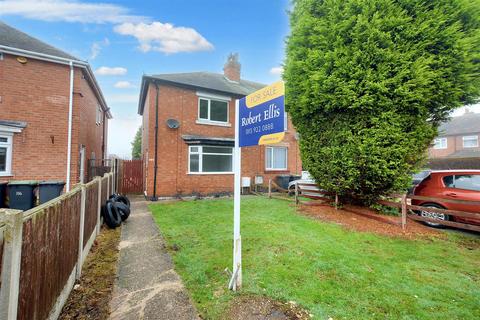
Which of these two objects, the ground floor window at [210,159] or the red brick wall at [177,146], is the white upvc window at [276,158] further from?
the red brick wall at [177,146]

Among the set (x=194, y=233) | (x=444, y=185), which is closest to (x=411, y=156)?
(x=444, y=185)

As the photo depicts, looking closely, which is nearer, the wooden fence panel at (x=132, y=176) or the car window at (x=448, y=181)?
the car window at (x=448, y=181)

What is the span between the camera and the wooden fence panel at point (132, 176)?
1370cm

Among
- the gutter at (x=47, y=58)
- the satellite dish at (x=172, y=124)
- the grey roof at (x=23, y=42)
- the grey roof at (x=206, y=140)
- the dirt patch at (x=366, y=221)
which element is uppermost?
the grey roof at (x=23, y=42)

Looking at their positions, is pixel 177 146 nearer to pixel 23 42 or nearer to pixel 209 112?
pixel 209 112

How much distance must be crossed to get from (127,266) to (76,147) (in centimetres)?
782

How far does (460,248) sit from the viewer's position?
4.96 m

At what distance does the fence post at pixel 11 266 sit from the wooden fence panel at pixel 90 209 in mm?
2920

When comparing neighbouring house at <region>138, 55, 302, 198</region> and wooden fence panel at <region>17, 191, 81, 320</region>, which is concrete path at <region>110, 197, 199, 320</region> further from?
neighbouring house at <region>138, 55, 302, 198</region>

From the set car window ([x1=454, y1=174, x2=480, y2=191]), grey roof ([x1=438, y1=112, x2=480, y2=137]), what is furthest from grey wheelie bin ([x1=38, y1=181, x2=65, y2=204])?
grey roof ([x1=438, y1=112, x2=480, y2=137])

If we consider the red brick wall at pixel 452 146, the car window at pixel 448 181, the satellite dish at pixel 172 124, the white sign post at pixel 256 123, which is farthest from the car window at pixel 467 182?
the red brick wall at pixel 452 146

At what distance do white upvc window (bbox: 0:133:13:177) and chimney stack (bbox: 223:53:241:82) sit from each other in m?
12.4

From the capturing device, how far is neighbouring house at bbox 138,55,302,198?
11711 mm

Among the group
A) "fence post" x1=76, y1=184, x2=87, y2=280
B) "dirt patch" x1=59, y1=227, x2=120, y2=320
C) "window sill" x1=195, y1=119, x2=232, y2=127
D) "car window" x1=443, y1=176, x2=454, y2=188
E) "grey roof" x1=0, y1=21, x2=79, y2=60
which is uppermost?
"grey roof" x1=0, y1=21, x2=79, y2=60
